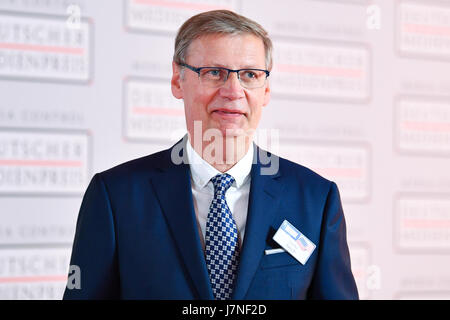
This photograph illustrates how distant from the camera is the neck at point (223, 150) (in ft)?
4.96

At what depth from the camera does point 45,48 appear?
221 centimetres

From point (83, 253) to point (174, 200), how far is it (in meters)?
0.28

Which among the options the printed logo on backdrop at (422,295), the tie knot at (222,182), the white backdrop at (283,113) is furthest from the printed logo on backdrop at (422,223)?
the tie knot at (222,182)

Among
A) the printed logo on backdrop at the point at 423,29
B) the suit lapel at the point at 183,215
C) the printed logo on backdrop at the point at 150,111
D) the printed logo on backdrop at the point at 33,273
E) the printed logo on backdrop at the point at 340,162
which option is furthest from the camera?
the printed logo on backdrop at the point at 423,29

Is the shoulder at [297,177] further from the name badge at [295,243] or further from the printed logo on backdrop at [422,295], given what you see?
the printed logo on backdrop at [422,295]

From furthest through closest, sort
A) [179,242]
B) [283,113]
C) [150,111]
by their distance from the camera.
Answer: [283,113], [150,111], [179,242]

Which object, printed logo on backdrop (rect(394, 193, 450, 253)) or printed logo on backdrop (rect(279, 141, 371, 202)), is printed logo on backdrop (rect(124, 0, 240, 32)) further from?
printed logo on backdrop (rect(394, 193, 450, 253))

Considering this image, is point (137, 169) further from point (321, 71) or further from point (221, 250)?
point (321, 71)

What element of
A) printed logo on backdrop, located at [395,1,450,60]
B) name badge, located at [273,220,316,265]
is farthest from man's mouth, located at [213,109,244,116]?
printed logo on backdrop, located at [395,1,450,60]

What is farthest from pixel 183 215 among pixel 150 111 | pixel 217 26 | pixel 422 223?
pixel 422 223

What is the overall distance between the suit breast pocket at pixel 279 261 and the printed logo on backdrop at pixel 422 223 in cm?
143

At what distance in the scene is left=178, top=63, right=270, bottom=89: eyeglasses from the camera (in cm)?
148

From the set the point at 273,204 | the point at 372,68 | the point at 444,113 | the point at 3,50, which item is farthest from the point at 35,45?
the point at 444,113

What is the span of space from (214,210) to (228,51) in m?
0.43
